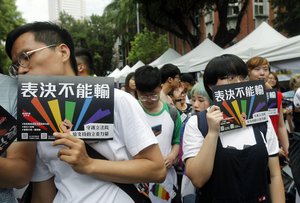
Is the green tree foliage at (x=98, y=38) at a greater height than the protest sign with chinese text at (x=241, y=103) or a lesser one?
greater

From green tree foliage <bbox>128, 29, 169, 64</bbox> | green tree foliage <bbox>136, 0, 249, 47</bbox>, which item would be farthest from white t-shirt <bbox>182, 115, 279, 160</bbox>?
green tree foliage <bbox>128, 29, 169, 64</bbox>

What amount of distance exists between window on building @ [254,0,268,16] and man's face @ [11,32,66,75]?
26.3 metres

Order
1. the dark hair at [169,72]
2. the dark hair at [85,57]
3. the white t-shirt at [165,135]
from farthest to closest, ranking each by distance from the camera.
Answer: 1. the dark hair at [169,72]
2. the dark hair at [85,57]
3. the white t-shirt at [165,135]

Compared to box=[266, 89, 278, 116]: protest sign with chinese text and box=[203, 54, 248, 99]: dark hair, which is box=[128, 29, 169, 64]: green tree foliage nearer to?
box=[266, 89, 278, 116]: protest sign with chinese text

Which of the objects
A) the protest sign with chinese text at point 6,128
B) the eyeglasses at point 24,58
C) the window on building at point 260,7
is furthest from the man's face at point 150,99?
the window on building at point 260,7

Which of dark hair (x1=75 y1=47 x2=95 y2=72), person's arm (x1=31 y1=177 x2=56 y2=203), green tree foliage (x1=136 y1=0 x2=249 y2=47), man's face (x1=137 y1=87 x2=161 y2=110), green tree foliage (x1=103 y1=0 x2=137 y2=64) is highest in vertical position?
green tree foliage (x1=103 y1=0 x2=137 y2=64)

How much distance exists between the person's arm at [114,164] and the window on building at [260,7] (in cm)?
2627

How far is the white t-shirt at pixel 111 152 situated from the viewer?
1485 mm

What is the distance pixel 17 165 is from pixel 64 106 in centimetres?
31

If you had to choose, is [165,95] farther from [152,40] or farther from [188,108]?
[152,40]

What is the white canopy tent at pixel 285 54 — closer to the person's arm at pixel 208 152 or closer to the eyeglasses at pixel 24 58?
the person's arm at pixel 208 152

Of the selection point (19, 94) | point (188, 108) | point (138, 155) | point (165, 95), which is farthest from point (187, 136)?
point (188, 108)

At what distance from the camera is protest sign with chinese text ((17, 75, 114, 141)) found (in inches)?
54.5

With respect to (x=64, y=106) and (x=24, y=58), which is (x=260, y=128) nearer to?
(x=64, y=106)
